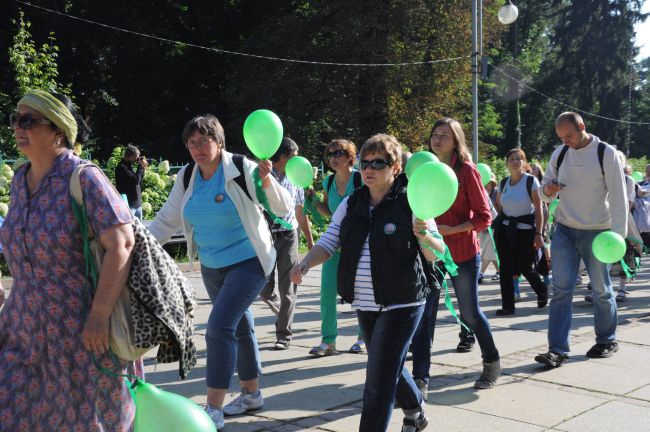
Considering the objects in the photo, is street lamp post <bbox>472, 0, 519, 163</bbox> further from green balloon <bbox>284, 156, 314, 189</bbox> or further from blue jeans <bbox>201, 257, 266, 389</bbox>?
blue jeans <bbox>201, 257, 266, 389</bbox>

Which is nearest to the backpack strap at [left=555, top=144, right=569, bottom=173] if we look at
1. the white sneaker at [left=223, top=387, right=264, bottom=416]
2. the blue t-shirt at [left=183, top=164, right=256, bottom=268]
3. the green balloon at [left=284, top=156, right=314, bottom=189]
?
the green balloon at [left=284, top=156, right=314, bottom=189]

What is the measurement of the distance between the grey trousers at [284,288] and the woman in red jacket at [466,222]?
6.61 ft

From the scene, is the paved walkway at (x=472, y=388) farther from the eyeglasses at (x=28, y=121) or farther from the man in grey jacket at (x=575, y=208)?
the eyeglasses at (x=28, y=121)

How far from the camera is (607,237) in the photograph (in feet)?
20.5

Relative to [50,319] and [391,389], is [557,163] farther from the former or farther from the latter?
[50,319]

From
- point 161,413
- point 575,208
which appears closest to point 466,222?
point 575,208

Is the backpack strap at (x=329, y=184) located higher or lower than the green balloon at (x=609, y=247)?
higher

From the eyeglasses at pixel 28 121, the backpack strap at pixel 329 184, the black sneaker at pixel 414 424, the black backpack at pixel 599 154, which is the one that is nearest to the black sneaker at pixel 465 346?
the black backpack at pixel 599 154

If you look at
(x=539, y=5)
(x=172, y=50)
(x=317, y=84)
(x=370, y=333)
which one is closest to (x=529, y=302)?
(x=370, y=333)

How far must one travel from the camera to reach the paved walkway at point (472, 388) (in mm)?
4973

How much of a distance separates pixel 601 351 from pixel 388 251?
360 cm

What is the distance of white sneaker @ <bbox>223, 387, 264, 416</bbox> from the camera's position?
16.9 ft

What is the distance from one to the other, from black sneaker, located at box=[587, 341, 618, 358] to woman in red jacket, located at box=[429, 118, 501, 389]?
1.38m

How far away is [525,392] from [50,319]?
3.78m
